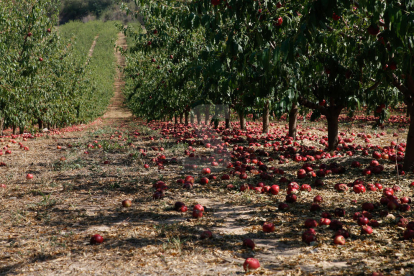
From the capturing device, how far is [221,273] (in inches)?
109

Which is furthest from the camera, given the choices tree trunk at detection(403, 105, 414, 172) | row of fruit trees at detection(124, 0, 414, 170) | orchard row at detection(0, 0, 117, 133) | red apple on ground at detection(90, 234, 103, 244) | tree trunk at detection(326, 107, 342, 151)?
orchard row at detection(0, 0, 117, 133)

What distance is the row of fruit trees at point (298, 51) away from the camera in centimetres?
317

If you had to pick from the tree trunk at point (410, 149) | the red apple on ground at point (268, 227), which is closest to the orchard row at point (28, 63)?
the red apple on ground at point (268, 227)

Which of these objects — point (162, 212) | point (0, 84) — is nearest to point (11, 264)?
point (162, 212)

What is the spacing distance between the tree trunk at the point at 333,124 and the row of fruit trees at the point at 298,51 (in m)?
0.02

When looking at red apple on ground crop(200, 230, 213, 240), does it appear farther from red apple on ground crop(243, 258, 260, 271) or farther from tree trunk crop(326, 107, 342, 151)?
tree trunk crop(326, 107, 342, 151)

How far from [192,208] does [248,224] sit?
1021 millimetres

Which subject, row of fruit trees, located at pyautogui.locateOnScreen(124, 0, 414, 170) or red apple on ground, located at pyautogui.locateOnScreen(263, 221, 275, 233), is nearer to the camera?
row of fruit trees, located at pyautogui.locateOnScreen(124, 0, 414, 170)

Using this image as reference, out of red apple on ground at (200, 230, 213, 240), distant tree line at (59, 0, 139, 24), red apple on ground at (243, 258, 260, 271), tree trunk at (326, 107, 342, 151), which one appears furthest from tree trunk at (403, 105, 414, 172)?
distant tree line at (59, 0, 139, 24)

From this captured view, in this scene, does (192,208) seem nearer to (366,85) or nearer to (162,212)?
(162,212)

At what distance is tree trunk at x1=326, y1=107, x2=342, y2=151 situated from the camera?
770cm

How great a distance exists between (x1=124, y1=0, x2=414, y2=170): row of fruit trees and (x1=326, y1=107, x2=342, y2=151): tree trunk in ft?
0.08

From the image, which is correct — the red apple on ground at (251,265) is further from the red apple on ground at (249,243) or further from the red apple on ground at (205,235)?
the red apple on ground at (205,235)

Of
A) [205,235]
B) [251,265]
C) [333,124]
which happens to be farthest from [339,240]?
[333,124]
